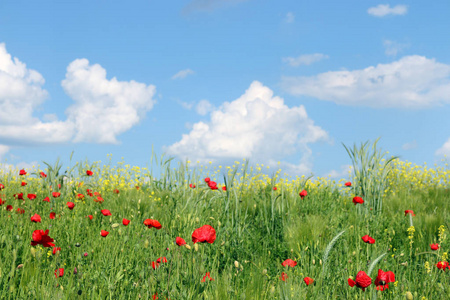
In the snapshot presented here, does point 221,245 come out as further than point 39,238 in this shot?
Yes

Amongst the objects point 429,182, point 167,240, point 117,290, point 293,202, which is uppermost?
point 429,182

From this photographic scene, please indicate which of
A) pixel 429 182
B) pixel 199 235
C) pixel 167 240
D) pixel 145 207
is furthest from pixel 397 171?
pixel 199 235

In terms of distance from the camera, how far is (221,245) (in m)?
3.67

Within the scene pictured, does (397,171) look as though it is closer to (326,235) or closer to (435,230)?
(435,230)

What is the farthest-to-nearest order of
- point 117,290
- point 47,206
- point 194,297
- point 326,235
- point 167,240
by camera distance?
point 47,206, point 326,235, point 167,240, point 117,290, point 194,297

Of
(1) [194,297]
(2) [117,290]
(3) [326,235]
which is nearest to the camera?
(1) [194,297]

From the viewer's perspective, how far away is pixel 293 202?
4918 mm

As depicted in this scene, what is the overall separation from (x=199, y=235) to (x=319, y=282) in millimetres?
1041

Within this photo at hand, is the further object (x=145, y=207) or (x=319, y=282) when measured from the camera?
(x=145, y=207)

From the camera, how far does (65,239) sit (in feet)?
12.5

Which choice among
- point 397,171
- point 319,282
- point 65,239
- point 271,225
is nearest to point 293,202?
point 271,225

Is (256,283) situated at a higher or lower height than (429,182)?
lower

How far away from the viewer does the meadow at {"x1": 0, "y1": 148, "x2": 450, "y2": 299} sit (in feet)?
8.15

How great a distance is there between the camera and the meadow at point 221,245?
2484 millimetres
